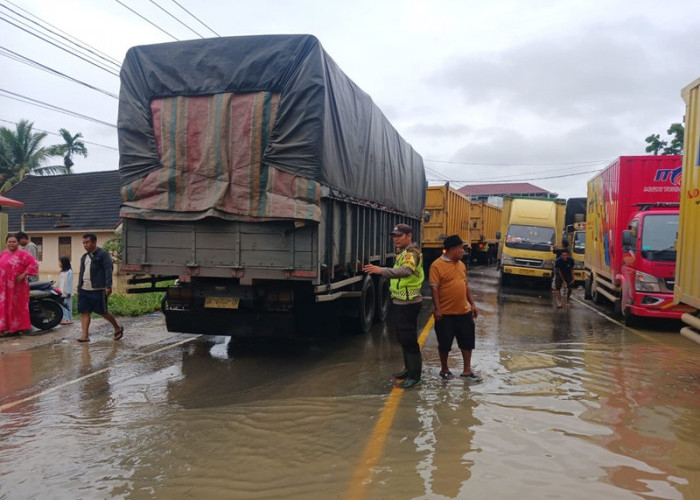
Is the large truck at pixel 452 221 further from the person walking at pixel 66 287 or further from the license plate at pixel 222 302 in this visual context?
the person walking at pixel 66 287

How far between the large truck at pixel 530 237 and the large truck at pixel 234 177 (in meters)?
11.3

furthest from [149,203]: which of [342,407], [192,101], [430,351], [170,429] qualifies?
[430,351]

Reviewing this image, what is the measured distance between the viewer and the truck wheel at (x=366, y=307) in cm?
819

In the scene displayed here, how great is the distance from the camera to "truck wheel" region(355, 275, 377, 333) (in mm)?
8188

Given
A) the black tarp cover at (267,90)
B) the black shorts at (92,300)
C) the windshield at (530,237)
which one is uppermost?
the black tarp cover at (267,90)

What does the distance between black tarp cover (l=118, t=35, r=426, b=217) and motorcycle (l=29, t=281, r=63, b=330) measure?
13.0ft

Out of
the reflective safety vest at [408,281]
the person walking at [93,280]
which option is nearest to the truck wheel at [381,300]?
the reflective safety vest at [408,281]

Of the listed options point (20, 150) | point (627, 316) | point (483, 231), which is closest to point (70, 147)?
point (20, 150)

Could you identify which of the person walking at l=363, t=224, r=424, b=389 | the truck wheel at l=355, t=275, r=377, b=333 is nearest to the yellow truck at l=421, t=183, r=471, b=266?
the truck wheel at l=355, t=275, r=377, b=333

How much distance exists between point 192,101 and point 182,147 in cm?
56

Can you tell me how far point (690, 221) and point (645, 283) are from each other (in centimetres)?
416

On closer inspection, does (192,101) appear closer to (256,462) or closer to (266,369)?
(266,369)

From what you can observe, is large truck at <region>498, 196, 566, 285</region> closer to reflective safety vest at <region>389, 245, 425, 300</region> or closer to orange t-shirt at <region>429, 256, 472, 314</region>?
orange t-shirt at <region>429, 256, 472, 314</region>

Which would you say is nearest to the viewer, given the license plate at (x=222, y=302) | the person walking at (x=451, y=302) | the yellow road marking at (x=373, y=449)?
the yellow road marking at (x=373, y=449)
